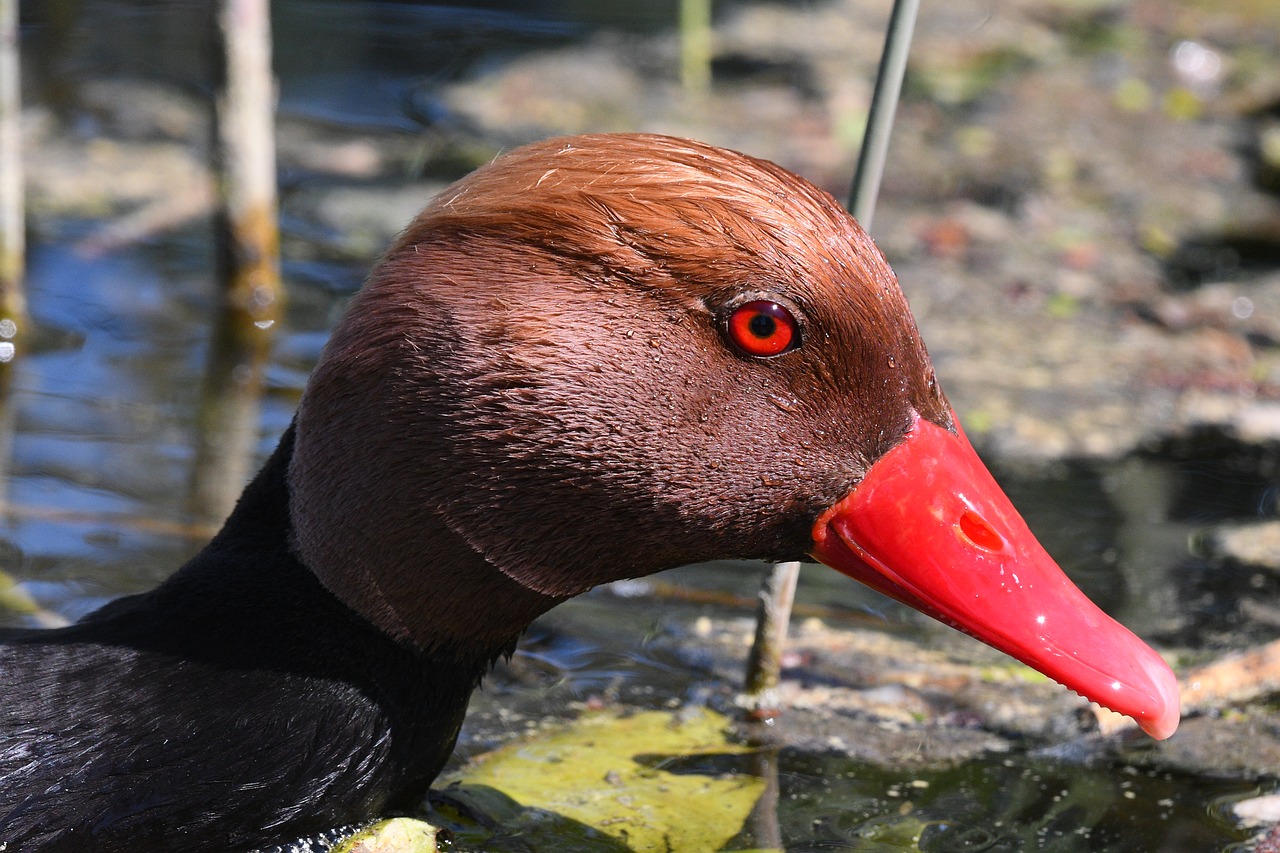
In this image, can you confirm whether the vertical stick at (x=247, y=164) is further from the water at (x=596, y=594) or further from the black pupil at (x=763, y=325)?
the black pupil at (x=763, y=325)

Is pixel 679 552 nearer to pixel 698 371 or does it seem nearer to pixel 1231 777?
pixel 698 371

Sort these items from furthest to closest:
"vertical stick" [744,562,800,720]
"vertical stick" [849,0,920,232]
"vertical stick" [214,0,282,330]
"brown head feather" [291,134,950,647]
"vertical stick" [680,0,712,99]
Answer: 1. "vertical stick" [680,0,712,99]
2. "vertical stick" [214,0,282,330]
3. "vertical stick" [744,562,800,720]
4. "vertical stick" [849,0,920,232]
5. "brown head feather" [291,134,950,647]

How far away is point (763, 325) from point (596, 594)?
2073 mm

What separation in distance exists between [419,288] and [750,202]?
59 centimetres

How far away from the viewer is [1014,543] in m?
2.81

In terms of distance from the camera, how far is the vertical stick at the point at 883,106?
11.3ft

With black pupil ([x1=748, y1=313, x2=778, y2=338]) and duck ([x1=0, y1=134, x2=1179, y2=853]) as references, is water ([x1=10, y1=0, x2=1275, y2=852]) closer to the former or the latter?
duck ([x1=0, y1=134, x2=1179, y2=853])

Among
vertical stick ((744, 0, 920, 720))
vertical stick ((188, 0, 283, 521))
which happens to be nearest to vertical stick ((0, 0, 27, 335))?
vertical stick ((188, 0, 283, 521))

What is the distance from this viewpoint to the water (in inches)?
137

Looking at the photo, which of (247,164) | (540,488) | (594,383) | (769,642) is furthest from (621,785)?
(247,164)

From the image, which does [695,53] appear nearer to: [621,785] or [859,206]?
[859,206]

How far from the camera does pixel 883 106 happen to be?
351 cm

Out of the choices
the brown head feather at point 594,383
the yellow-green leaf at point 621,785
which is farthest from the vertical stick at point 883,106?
the yellow-green leaf at point 621,785

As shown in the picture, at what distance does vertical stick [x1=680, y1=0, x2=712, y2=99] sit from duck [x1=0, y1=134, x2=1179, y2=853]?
606 centimetres
